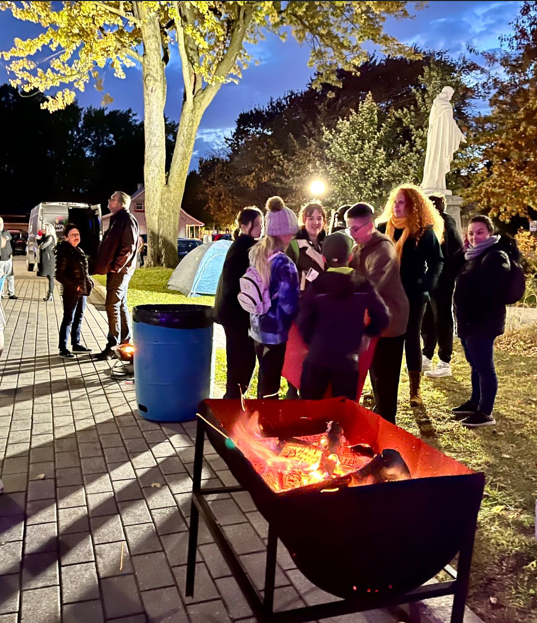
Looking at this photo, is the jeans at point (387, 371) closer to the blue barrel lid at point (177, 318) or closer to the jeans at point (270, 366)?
the jeans at point (270, 366)

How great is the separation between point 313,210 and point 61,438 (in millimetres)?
3159

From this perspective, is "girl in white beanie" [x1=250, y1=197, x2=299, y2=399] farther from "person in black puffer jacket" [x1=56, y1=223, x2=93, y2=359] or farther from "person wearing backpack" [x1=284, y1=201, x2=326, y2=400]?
"person in black puffer jacket" [x1=56, y1=223, x2=93, y2=359]

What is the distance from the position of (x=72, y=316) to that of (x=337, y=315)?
215 inches

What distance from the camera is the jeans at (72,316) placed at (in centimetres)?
785

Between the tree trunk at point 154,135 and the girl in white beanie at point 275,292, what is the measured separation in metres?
14.4

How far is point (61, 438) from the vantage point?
4.93 metres

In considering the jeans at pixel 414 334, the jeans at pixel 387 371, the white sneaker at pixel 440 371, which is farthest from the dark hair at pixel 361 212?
the white sneaker at pixel 440 371

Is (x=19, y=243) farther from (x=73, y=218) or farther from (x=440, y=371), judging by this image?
(x=440, y=371)

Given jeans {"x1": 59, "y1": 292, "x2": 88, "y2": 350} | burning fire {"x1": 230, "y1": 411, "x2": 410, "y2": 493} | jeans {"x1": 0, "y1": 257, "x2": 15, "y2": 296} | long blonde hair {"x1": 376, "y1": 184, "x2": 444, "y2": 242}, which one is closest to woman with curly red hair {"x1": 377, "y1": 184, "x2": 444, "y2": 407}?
long blonde hair {"x1": 376, "y1": 184, "x2": 444, "y2": 242}

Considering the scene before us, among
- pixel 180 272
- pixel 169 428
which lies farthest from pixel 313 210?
pixel 180 272

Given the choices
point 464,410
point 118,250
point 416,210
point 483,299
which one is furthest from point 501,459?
point 118,250

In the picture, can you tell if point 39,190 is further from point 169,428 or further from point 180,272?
point 169,428

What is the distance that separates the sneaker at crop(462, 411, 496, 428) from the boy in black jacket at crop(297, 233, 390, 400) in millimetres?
2100

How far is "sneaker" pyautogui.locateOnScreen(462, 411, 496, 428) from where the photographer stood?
539 centimetres
